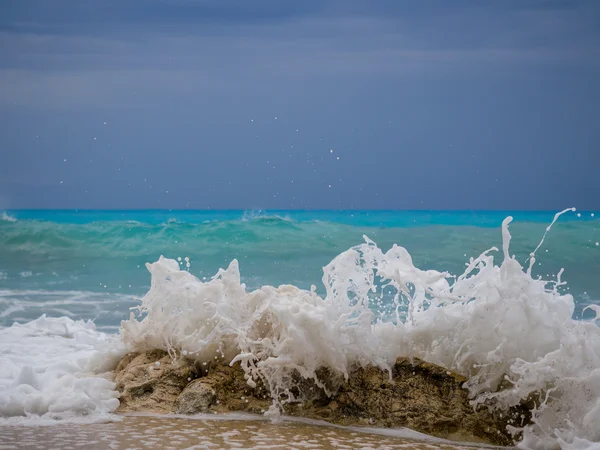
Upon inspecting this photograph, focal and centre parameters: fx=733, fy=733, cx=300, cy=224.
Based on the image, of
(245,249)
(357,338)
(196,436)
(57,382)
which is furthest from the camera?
(245,249)

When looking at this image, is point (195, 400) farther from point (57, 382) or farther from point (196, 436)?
point (57, 382)

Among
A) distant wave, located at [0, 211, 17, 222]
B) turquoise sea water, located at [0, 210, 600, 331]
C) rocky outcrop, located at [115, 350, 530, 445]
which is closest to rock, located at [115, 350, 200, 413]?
rocky outcrop, located at [115, 350, 530, 445]

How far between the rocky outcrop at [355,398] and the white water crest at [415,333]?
0.08m

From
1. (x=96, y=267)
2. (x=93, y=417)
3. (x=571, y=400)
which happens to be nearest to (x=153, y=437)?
(x=93, y=417)

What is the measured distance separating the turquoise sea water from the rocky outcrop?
7.46m

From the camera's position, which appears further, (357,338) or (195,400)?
(357,338)

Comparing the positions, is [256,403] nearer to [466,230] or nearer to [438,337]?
[438,337]

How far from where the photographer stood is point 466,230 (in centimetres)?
2030

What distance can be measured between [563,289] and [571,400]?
9.15 m

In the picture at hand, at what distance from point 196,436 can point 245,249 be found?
44.8 ft

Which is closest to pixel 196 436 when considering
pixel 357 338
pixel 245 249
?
pixel 357 338

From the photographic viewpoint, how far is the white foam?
4.09 meters

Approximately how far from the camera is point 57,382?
440cm

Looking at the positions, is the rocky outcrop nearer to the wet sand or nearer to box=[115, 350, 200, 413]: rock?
box=[115, 350, 200, 413]: rock
